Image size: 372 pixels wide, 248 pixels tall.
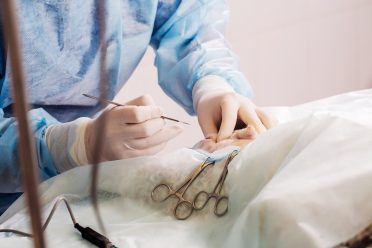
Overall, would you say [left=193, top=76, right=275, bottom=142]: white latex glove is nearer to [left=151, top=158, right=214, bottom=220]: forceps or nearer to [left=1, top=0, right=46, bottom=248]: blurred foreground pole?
[left=151, top=158, right=214, bottom=220]: forceps

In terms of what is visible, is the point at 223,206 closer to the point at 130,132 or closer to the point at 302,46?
the point at 130,132

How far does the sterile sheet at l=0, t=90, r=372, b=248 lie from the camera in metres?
0.45

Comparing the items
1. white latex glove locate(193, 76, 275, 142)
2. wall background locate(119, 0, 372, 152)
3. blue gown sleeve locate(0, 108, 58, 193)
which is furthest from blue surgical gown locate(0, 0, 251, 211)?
wall background locate(119, 0, 372, 152)

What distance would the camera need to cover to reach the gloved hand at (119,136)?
82 cm

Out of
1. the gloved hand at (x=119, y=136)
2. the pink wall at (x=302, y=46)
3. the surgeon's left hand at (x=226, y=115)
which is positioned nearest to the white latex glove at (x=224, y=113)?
the surgeon's left hand at (x=226, y=115)

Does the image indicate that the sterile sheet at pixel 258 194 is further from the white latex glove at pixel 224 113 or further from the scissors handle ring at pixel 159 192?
the white latex glove at pixel 224 113

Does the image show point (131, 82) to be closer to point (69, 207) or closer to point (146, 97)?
point (146, 97)

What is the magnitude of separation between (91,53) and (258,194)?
0.73 m

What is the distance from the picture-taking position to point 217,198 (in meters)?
0.63

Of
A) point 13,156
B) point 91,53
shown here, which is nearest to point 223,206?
point 13,156

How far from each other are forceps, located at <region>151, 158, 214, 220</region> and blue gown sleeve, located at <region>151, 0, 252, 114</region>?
62 cm

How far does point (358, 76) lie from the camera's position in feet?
6.87

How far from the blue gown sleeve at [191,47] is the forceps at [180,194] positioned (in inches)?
24.5

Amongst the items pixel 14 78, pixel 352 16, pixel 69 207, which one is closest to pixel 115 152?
pixel 69 207
